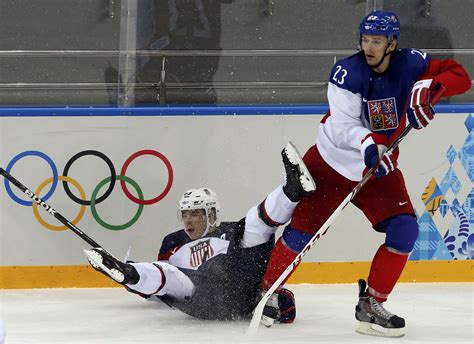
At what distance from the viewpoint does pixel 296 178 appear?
4281mm

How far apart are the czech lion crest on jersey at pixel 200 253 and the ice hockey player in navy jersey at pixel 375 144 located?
326 millimetres

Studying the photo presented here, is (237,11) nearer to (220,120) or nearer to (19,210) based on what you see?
(220,120)

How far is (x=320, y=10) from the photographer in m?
5.61

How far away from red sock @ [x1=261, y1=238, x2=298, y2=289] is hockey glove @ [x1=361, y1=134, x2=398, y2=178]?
0.48 metres

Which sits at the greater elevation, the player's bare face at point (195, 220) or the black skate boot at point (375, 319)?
the player's bare face at point (195, 220)

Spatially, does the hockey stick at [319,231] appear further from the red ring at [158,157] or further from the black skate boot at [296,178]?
the red ring at [158,157]

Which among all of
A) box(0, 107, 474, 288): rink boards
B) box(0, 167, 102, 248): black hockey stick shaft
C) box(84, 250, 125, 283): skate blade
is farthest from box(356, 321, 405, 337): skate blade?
box(0, 167, 102, 248): black hockey stick shaft

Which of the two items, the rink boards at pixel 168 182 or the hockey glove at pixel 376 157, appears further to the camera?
the rink boards at pixel 168 182

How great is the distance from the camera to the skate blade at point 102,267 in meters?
4.27

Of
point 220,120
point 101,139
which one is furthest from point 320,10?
point 101,139

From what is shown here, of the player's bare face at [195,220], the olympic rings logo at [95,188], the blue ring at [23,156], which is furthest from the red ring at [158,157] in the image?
the player's bare face at [195,220]

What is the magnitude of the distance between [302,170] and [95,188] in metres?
1.25

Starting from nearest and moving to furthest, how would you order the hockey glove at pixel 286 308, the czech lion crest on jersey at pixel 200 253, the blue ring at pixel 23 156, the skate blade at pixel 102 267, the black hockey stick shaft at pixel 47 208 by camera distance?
the skate blade at pixel 102 267 < the hockey glove at pixel 286 308 < the czech lion crest on jersey at pixel 200 253 < the black hockey stick shaft at pixel 47 208 < the blue ring at pixel 23 156

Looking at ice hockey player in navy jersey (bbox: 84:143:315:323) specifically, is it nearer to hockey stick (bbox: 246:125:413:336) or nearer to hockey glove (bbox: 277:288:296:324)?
hockey glove (bbox: 277:288:296:324)
